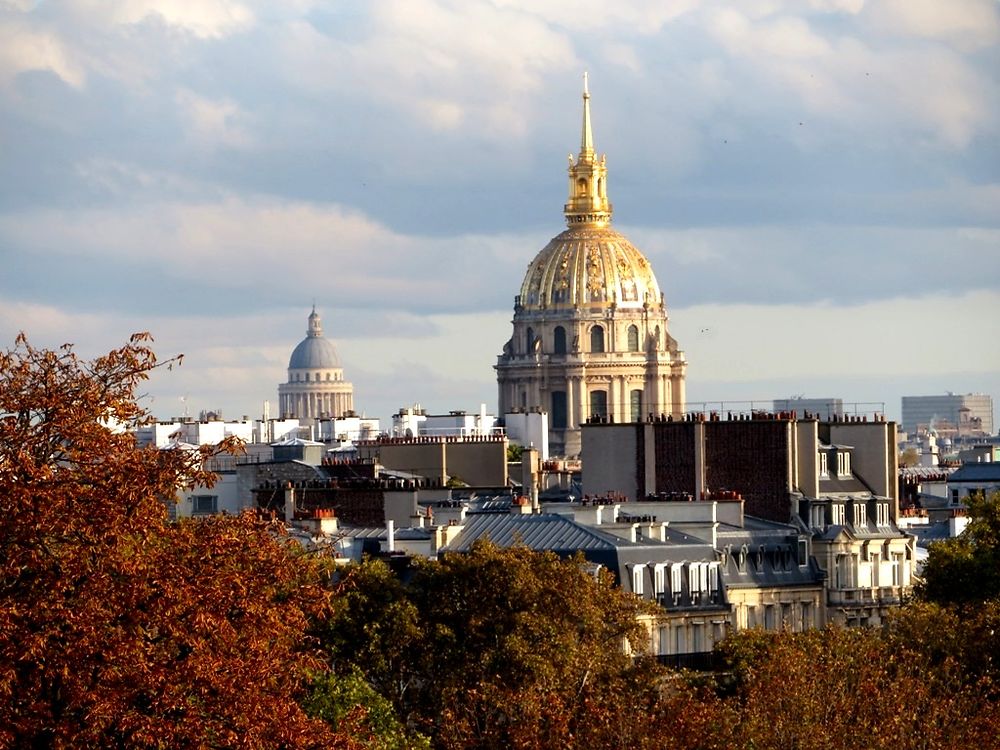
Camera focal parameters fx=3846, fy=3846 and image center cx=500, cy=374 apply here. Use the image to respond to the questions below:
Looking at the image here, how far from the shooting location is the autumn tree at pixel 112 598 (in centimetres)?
3228

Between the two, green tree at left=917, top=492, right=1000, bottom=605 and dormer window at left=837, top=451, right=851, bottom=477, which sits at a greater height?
dormer window at left=837, top=451, right=851, bottom=477

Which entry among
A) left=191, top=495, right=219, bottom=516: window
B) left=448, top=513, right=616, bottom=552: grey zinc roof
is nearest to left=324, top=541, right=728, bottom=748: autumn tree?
left=448, top=513, right=616, bottom=552: grey zinc roof

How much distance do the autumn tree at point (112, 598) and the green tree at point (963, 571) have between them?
32199mm

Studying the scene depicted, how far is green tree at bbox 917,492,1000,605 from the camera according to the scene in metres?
65.9

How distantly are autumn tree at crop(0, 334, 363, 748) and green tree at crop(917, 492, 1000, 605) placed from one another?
3220cm

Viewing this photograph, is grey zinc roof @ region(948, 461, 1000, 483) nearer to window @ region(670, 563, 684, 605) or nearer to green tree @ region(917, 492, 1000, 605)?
green tree @ region(917, 492, 1000, 605)

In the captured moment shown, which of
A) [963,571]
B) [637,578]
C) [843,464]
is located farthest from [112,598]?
[843,464]

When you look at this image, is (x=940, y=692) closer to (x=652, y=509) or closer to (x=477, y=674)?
(x=477, y=674)

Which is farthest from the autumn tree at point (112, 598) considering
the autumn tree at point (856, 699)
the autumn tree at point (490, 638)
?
the autumn tree at point (490, 638)

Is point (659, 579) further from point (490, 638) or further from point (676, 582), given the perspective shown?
point (490, 638)

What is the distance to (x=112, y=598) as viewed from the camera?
107 feet

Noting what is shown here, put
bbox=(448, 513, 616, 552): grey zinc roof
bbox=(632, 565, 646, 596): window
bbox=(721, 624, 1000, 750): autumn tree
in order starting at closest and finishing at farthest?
bbox=(721, 624, 1000, 750): autumn tree
bbox=(632, 565, 646, 596): window
bbox=(448, 513, 616, 552): grey zinc roof

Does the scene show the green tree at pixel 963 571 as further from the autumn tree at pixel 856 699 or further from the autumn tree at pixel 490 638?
the autumn tree at pixel 856 699

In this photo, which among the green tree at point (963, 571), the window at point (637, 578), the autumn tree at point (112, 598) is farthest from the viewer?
the green tree at point (963, 571)
